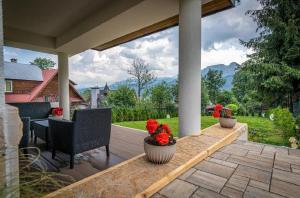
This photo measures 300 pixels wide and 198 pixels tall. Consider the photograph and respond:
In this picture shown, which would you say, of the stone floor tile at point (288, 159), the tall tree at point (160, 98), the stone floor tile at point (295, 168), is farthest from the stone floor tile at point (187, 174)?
the tall tree at point (160, 98)

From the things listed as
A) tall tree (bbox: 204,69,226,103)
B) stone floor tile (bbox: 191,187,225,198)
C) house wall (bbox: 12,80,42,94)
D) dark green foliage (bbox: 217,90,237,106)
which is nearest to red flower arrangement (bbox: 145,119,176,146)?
stone floor tile (bbox: 191,187,225,198)

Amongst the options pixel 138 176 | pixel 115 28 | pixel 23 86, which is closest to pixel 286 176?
pixel 138 176

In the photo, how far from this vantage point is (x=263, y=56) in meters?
6.78

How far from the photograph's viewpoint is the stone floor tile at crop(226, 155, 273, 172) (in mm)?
1917

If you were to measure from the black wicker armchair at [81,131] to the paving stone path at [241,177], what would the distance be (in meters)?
1.59

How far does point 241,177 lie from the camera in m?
1.69

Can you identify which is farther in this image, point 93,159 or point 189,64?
point 93,159

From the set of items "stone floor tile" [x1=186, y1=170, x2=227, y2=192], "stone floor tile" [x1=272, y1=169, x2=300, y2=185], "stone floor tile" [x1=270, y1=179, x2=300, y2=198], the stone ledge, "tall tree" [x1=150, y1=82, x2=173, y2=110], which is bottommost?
"stone floor tile" [x1=270, y1=179, x2=300, y2=198]

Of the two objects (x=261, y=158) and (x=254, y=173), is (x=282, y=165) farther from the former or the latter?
(x=254, y=173)

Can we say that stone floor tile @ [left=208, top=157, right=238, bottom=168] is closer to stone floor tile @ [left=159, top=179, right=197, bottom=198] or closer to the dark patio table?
stone floor tile @ [left=159, top=179, right=197, bottom=198]

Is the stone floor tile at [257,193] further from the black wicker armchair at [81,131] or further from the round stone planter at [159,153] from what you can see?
the black wicker armchair at [81,131]

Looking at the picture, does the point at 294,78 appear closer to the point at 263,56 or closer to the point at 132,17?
the point at 263,56

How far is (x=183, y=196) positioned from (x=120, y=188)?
51cm

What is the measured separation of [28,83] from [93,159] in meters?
11.6
